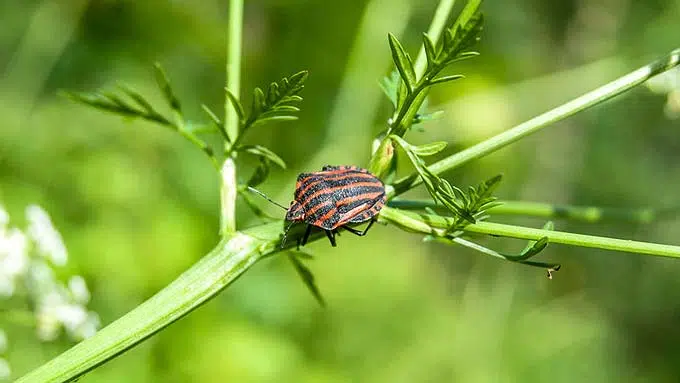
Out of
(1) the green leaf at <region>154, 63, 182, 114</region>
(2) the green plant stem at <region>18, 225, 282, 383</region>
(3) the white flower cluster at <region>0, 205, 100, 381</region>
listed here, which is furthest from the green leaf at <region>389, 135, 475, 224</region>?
(3) the white flower cluster at <region>0, 205, 100, 381</region>

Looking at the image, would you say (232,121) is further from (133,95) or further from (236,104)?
(133,95)

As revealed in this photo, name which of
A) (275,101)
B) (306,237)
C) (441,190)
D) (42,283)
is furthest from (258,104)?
(42,283)

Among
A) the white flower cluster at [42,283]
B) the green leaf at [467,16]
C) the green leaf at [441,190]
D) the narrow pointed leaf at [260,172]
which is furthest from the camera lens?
the white flower cluster at [42,283]

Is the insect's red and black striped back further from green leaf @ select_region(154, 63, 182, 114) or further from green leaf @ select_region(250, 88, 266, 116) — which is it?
green leaf @ select_region(154, 63, 182, 114)

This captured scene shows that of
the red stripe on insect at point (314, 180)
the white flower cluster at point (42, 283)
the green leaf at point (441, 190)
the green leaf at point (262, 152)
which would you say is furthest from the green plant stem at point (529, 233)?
the white flower cluster at point (42, 283)

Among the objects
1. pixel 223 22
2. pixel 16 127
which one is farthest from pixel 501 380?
pixel 16 127

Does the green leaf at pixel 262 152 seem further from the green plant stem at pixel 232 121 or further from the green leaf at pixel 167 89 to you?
the green leaf at pixel 167 89
